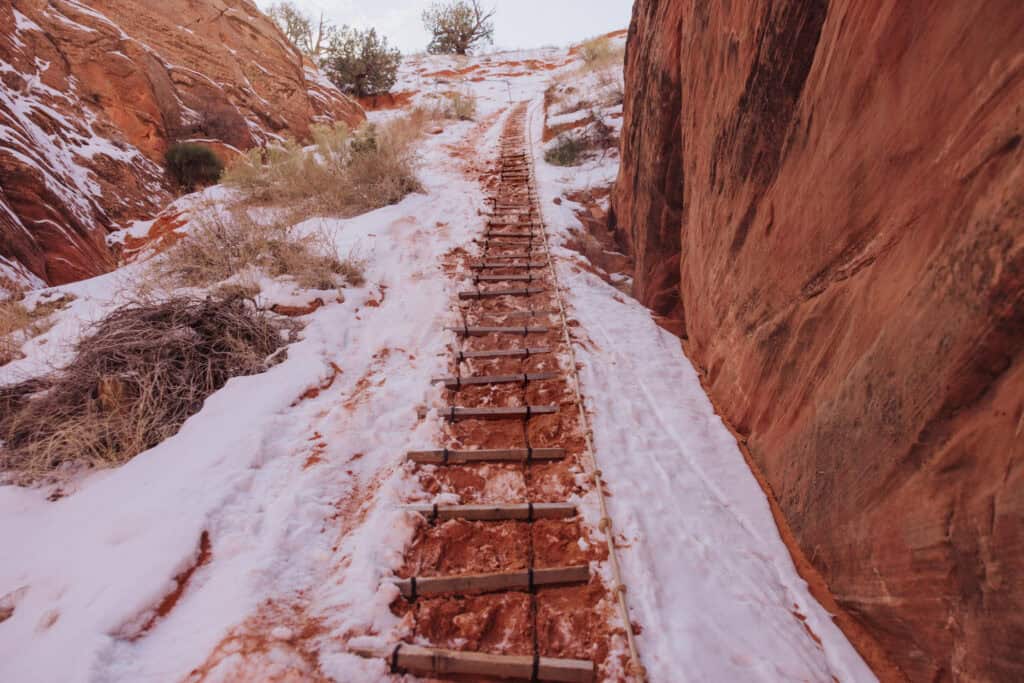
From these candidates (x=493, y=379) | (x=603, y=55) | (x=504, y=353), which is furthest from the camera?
(x=603, y=55)

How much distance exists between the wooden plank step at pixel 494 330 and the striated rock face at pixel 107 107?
5.39 m

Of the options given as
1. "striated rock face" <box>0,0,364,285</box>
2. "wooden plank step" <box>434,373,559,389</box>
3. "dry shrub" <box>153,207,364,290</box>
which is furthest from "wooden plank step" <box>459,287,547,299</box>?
"striated rock face" <box>0,0,364,285</box>

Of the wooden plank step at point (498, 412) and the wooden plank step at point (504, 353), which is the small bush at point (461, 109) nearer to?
the wooden plank step at point (504, 353)

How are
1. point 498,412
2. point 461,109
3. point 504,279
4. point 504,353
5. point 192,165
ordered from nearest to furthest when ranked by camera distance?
point 498,412 → point 504,353 → point 504,279 → point 192,165 → point 461,109

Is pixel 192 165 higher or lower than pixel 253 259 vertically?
higher

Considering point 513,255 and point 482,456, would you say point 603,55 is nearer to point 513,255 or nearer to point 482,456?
point 513,255

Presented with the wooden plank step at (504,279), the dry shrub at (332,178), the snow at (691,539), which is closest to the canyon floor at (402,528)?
→ the snow at (691,539)

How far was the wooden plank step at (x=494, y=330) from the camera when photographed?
437cm

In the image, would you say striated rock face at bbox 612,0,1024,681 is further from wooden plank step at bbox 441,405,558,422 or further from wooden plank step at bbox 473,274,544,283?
wooden plank step at bbox 473,274,544,283

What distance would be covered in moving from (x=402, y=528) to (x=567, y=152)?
9733 millimetres

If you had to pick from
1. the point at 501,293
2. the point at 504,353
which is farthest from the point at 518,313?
the point at 504,353

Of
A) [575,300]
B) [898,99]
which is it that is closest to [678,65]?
[575,300]

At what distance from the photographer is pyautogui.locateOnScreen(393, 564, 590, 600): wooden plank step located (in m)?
2.12

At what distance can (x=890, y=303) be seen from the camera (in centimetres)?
180
